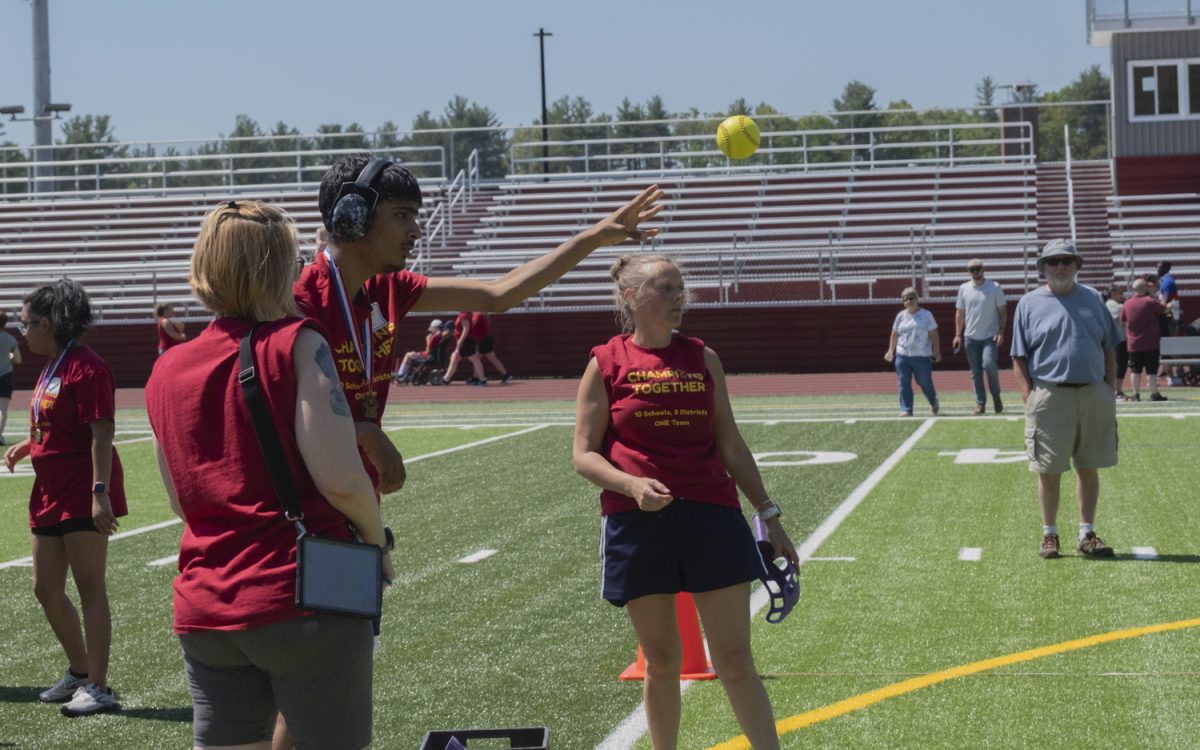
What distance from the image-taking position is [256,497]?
11.1 ft

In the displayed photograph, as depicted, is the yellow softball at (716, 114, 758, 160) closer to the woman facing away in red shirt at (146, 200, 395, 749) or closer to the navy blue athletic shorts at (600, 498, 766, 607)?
the navy blue athletic shorts at (600, 498, 766, 607)

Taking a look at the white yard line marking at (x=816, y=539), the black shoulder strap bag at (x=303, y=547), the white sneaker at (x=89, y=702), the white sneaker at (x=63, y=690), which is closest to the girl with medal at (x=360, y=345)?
the black shoulder strap bag at (x=303, y=547)

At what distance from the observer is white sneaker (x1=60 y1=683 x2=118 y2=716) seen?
671cm

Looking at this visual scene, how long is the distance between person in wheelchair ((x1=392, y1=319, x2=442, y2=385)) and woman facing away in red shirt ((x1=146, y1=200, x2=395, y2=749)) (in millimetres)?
28329

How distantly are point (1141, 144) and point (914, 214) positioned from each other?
6.38 m

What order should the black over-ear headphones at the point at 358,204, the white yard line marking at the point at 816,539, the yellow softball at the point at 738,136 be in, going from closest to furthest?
the black over-ear headphones at the point at 358,204 → the white yard line marking at the point at 816,539 → the yellow softball at the point at 738,136

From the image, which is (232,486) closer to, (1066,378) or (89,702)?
(89,702)

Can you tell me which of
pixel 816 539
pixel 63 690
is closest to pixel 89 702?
pixel 63 690

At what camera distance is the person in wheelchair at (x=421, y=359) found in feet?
104

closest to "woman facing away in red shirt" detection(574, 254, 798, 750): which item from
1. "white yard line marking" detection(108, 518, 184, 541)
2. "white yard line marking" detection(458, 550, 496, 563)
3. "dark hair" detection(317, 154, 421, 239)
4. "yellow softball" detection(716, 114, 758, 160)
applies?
"dark hair" detection(317, 154, 421, 239)

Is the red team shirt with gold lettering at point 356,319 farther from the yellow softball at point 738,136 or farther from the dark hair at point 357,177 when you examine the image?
the yellow softball at point 738,136

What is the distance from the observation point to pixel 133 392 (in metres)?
32.3

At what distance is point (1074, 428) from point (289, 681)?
7.25m

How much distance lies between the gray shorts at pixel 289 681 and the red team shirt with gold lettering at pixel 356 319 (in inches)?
29.6
